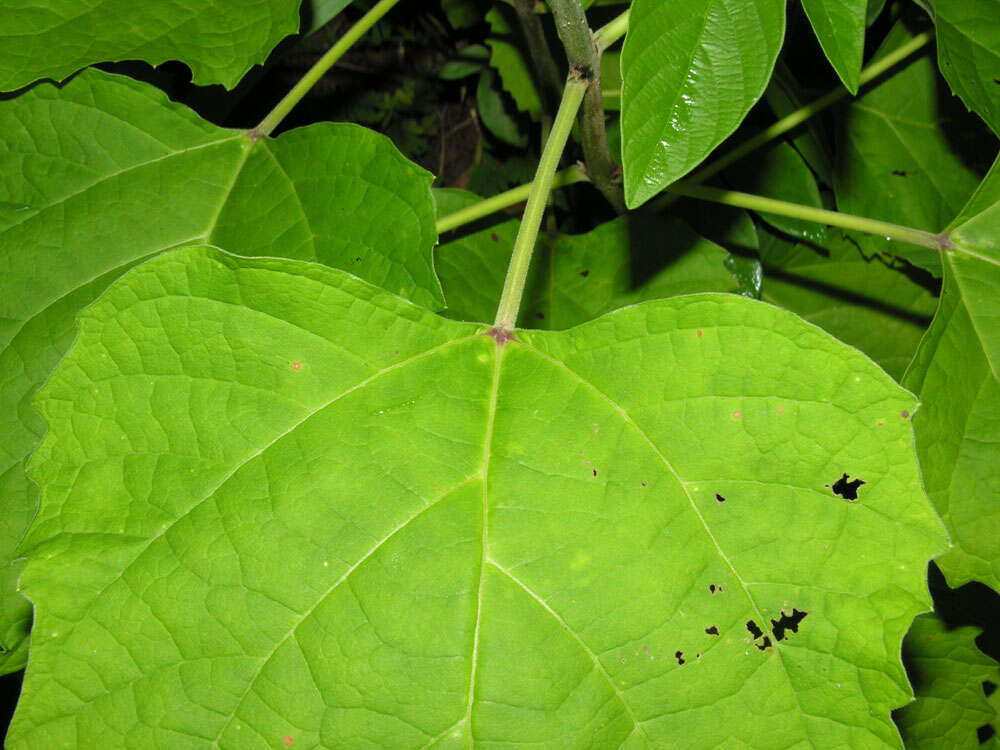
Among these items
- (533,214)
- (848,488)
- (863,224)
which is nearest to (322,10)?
(533,214)

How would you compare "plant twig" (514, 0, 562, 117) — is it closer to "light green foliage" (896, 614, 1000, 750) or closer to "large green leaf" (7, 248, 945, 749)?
"large green leaf" (7, 248, 945, 749)

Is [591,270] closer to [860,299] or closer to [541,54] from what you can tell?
[541,54]

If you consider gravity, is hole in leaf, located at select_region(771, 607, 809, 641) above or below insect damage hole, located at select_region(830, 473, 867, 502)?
below

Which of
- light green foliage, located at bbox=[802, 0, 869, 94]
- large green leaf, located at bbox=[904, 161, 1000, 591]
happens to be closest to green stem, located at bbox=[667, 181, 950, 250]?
large green leaf, located at bbox=[904, 161, 1000, 591]

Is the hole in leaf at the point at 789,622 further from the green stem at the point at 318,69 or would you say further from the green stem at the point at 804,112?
the green stem at the point at 318,69

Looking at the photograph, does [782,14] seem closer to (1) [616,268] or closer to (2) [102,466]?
(1) [616,268]

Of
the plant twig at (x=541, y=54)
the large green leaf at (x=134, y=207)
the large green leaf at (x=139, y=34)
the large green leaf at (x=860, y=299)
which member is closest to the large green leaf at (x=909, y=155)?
the large green leaf at (x=860, y=299)

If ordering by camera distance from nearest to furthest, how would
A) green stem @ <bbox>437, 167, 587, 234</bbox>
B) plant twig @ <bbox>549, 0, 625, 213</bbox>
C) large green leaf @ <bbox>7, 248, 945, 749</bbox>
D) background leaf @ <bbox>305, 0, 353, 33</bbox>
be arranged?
large green leaf @ <bbox>7, 248, 945, 749</bbox>
plant twig @ <bbox>549, 0, 625, 213</bbox>
green stem @ <bbox>437, 167, 587, 234</bbox>
background leaf @ <bbox>305, 0, 353, 33</bbox>

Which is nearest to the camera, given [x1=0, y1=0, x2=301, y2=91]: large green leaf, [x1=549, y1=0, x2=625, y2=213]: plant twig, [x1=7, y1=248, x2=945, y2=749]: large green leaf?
[x1=7, y1=248, x2=945, y2=749]: large green leaf
